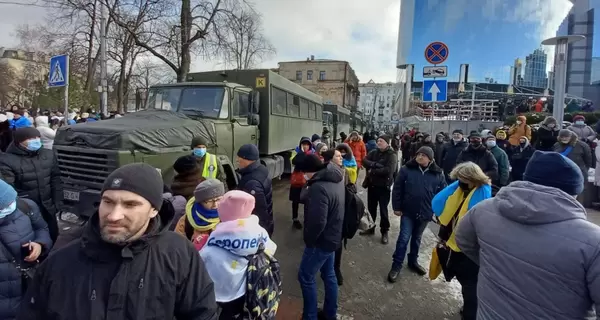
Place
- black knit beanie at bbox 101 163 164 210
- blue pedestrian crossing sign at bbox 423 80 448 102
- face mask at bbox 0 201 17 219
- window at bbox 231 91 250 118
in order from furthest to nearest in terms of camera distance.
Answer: window at bbox 231 91 250 118 → blue pedestrian crossing sign at bbox 423 80 448 102 → face mask at bbox 0 201 17 219 → black knit beanie at bbox 101 163 164 210

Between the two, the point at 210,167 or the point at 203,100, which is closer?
the point at 210,167

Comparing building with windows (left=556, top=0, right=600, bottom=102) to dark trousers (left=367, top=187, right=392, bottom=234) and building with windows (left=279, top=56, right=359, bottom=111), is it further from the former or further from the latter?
dark trousers (left=367, top=187, right=392, bottom=234)

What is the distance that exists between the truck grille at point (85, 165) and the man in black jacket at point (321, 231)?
10.3ft

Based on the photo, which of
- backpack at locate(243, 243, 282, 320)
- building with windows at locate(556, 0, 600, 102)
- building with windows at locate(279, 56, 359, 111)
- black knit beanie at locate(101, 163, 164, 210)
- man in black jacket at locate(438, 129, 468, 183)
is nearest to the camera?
black knit beanie at locate(101, 163, 164, 210)

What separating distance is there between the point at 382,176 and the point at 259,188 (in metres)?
2.75

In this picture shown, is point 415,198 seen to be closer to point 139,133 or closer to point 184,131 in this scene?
point 184,131

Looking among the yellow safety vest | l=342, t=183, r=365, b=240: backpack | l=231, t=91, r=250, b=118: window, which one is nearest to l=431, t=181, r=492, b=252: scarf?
l=342, t=183, r=365, b=240: backpack

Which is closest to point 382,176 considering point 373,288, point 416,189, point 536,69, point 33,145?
point 416,189

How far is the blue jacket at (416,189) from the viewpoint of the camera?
4.24 m

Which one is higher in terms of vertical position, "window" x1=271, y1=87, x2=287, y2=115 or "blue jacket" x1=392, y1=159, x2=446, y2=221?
"window" x1=271, y1=87, x2=287, y2=115

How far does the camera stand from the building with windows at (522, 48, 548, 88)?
5026cm

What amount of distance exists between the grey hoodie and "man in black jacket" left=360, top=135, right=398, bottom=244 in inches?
144

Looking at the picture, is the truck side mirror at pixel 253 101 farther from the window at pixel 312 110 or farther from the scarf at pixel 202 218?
the window at pixel 312 110

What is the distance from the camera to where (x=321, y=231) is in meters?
3.08
